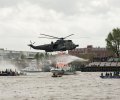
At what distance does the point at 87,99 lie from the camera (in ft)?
272

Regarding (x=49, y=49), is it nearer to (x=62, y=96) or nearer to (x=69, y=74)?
(x=69, y=74)

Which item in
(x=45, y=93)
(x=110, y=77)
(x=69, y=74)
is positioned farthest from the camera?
(x=69, y=74)

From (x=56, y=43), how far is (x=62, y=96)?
293 ft

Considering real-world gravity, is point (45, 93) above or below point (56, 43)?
below

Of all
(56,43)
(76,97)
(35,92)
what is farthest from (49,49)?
(76,97)

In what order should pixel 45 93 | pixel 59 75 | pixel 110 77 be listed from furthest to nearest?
pixel 59 75 < pixel 110 77 < pixel 45 93

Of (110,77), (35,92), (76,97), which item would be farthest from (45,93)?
(110,77)

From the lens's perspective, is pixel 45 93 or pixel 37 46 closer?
pixel 45 93

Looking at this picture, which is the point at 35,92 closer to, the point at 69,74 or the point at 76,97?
the point at 76,97

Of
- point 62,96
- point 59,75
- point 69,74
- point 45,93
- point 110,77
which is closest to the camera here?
point 62,96

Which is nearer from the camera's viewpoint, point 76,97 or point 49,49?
point 76,97

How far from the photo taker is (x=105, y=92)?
95.9m

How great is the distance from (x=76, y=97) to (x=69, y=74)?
322ft

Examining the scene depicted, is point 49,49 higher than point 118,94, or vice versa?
point 49,49
